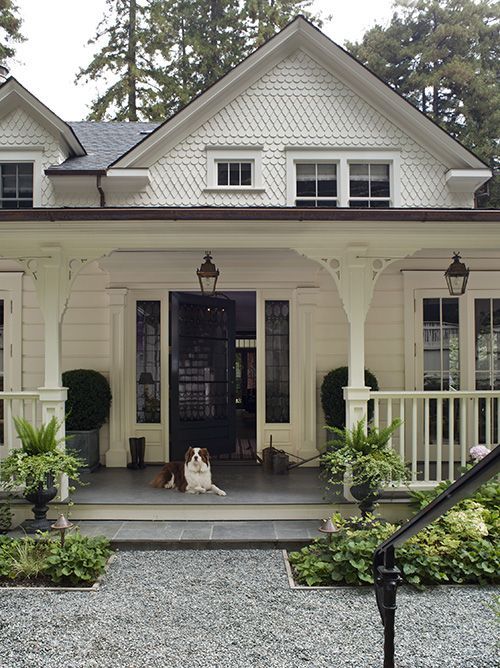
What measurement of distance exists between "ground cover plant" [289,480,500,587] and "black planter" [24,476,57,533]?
2.23m

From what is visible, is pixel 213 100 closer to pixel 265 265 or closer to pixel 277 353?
pixel 265 265

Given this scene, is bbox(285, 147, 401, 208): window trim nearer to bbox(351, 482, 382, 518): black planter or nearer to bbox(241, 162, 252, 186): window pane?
bbox(241, 162, 252, 186): window pane

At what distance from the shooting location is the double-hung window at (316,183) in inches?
317

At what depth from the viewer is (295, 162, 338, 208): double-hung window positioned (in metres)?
8.06

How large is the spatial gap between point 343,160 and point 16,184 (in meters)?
4.90


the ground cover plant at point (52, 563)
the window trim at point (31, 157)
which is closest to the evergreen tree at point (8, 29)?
the window trim at point (31, 157)

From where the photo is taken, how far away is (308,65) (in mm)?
7996

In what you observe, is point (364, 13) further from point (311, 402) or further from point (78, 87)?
point (311, 402)

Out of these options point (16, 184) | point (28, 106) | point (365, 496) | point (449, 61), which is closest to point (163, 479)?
point (365, 496)

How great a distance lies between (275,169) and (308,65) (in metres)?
1.61

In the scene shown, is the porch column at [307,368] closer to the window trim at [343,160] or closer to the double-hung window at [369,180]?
the window trim at [343,160]

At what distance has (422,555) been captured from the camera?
4.10 meters

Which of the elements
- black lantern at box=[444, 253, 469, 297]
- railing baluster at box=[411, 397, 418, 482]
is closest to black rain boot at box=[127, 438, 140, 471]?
railing baluster at box=[411, 397, 418, 482]

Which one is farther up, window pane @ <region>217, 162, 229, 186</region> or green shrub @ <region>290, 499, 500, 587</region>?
window pane @ <region>217, 162, 229, 186</region>
